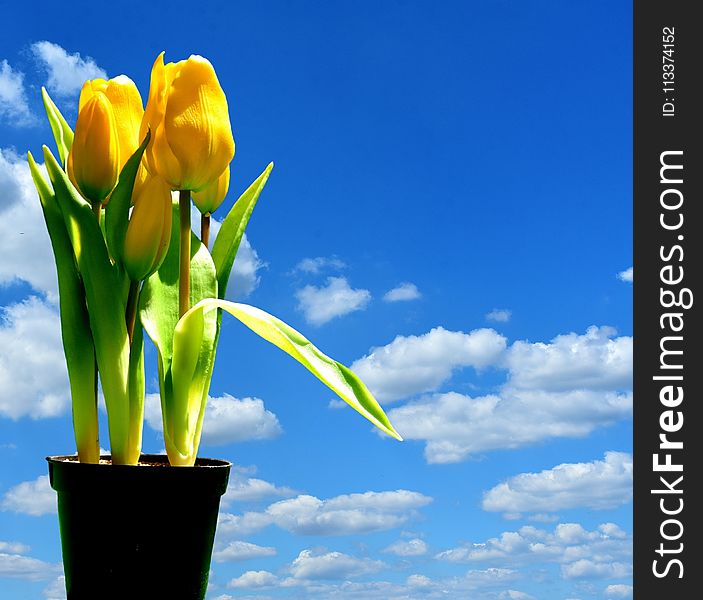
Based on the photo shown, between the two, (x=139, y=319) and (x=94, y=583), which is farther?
(x=139, y=319)

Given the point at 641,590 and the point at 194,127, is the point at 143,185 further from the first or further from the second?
the point at 641,590

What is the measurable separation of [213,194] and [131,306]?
20cm

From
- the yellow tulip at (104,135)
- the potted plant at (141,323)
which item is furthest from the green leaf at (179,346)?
the yellow tulip at (104,135)

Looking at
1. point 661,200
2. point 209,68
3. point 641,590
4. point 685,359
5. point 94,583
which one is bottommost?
point 94,583

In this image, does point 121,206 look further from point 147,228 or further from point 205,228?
point 205,228

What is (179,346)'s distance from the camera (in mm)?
1190

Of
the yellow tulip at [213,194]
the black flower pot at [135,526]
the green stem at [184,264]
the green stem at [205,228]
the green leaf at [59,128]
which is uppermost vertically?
the green leaf at [59,128]

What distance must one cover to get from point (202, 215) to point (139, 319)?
0.18m

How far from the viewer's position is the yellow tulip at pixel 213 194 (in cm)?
129

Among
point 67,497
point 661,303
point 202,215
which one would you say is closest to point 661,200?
point 661,303

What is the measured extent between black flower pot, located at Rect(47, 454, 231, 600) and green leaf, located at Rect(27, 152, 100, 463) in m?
0.09

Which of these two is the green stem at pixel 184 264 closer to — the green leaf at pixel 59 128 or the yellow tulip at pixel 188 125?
the yellow tulip at pixel 188 125

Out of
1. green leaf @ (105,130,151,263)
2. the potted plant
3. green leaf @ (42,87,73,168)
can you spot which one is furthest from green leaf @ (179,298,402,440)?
green leaf @ (42,87,73,168)

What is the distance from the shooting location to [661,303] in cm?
152
